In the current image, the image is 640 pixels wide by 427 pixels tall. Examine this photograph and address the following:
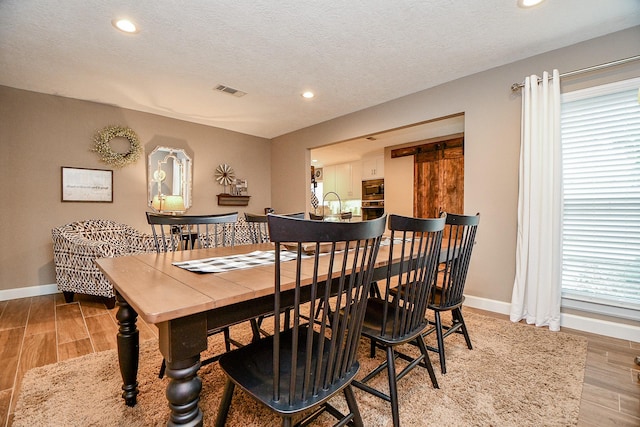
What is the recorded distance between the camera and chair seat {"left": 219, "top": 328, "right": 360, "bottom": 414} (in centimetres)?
89

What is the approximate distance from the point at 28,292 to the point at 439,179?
6446 mm

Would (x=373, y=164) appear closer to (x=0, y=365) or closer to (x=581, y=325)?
(x=581, y=325)

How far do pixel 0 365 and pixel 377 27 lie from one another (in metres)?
3.62

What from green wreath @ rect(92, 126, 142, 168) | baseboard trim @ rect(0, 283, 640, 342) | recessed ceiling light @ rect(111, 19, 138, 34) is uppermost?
recessed ceiling light @ rect(111, 19, 138, 34)

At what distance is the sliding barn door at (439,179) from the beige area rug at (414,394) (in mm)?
3535

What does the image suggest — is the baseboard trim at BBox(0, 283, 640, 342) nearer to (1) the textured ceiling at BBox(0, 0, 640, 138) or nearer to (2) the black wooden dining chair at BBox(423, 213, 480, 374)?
(2) the black wooden dining chair at BBox(423, 213, 480, 374)

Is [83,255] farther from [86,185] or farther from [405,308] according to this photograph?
[405,308]

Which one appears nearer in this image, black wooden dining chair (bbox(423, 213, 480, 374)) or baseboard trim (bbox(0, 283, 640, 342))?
black wooden dining chair (bbox(423, 213, 480, 374))

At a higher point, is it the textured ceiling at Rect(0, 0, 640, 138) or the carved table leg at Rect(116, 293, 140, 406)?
the textured ceiling at Rect(0, 0, 640, 138)

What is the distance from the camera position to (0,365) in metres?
1.90

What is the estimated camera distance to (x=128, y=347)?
1432 mm

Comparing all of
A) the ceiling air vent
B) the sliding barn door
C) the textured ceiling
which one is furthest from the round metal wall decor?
the sliding barn door

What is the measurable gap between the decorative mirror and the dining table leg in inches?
147

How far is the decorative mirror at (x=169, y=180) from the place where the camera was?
4.18 metres
